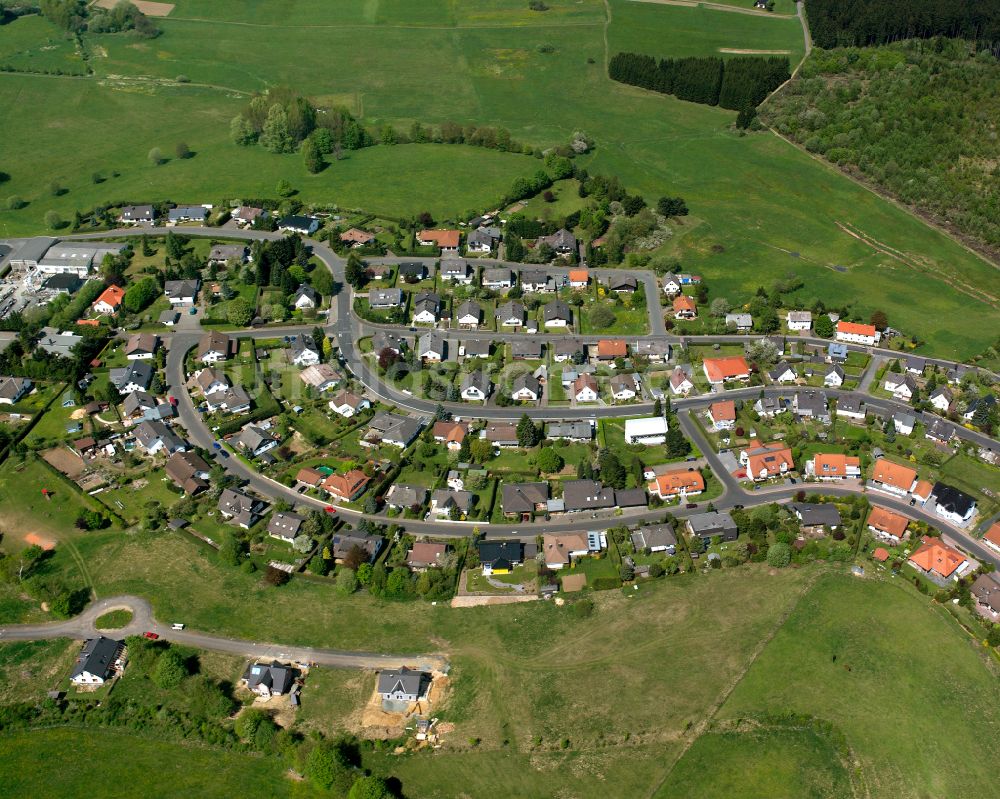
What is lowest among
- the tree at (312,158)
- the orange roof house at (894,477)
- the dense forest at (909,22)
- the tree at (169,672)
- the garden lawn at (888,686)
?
the tree at (169,672)

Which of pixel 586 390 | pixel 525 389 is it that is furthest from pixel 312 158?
pixel 586 390

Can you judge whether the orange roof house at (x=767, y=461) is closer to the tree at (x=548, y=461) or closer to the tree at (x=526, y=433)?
the tree at (x=548, y=461)

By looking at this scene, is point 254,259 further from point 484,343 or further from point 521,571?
point 521,571

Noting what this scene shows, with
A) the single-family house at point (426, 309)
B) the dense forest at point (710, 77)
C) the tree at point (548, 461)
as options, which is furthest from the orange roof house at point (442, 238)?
the dense forest at point (710, 77)

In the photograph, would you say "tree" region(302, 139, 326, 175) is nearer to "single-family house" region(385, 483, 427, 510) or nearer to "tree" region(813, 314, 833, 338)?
"single-family house" region(385, 483, 427, 510)

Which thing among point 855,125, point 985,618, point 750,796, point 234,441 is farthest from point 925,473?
point 855,125
